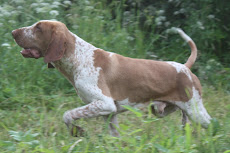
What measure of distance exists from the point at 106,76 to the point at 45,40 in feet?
2.35

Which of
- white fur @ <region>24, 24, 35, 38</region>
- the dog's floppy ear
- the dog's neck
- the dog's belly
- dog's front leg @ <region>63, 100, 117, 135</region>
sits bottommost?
dog's front leg @ <region>63, 100, 117, 135</region>

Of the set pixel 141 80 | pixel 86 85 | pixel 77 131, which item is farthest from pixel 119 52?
pixel 77 131

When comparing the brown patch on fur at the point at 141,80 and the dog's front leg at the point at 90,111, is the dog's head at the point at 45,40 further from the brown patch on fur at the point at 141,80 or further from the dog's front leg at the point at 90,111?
the dog's front leg at the point at 90,111

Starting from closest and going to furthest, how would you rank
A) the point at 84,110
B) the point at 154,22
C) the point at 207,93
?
the point at 84,110 → the point at 207,93 → the point at 154,22

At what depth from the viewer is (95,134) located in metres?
4.06

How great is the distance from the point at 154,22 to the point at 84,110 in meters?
3.51

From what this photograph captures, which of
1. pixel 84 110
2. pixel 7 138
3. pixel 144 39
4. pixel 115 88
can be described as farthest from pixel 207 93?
pixel 7 138

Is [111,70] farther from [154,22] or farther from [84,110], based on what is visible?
[154,22]

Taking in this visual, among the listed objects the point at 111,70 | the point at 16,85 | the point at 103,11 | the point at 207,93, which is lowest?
the point at 207,93

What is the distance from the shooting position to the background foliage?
11.7 ft

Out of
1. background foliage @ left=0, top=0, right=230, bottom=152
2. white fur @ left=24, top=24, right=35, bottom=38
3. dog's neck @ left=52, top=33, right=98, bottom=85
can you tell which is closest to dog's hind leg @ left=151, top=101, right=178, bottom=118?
background foliage @ left=0, top=0, right=230, bottom=152

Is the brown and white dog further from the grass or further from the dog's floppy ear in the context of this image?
the grass

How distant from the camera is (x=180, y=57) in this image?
21.2ft

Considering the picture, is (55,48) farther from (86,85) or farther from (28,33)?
(86,85)
